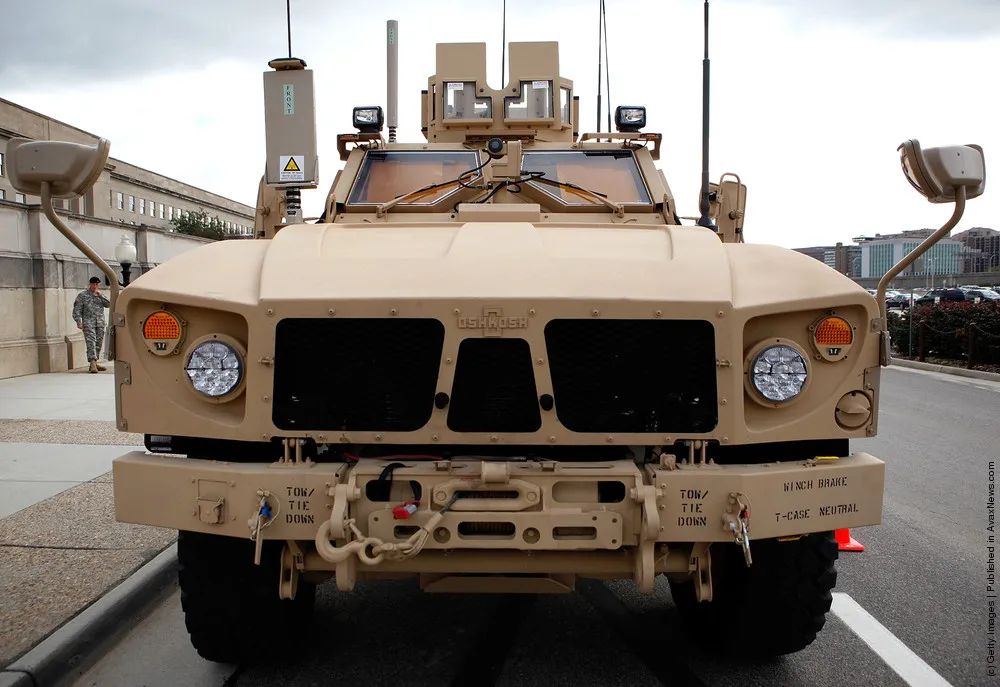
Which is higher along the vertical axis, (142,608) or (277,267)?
(277,267)

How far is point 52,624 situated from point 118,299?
Result: 166 cm

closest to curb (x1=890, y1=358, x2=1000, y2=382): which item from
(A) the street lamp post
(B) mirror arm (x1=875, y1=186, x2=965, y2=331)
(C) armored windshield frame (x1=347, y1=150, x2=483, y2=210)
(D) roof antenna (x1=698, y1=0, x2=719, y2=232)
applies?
(D) roof antenna (x1=698, y1=0, x2=719, y2=232)

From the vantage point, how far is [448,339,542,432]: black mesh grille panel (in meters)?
2.77

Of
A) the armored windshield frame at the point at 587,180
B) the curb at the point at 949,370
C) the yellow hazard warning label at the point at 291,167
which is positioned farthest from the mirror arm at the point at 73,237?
the curb at the point at 949,370

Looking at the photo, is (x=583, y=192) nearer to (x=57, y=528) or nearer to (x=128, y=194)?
(x=57, y=528)

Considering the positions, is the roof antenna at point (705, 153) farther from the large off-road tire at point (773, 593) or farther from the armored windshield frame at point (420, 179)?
the large off-road tire at point (773, 593)

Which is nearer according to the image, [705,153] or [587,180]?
[587,180]

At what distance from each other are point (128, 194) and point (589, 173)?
59.0 m

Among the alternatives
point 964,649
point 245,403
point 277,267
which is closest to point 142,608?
point 245,403

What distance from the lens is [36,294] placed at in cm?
1291

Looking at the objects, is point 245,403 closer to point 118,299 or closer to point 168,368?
point 168,368

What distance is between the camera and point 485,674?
3289mm

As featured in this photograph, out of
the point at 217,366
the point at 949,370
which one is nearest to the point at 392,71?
the point at 217,366

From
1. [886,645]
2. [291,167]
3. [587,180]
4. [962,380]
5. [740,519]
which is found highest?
[291,167]
